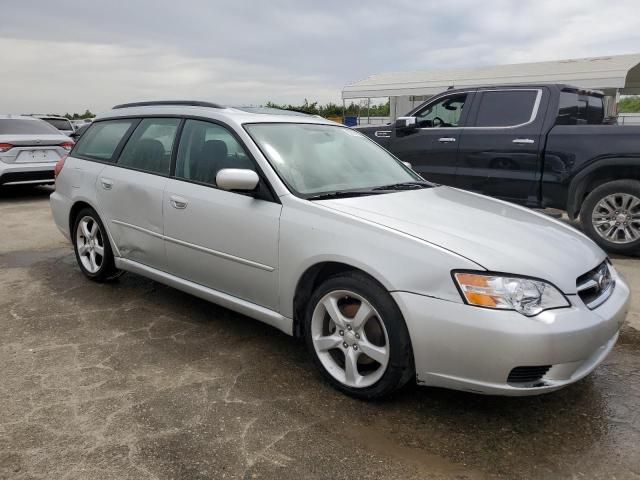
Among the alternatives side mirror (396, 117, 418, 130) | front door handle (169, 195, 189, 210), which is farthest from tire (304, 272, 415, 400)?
side mirror (396, 117, 418, 130)

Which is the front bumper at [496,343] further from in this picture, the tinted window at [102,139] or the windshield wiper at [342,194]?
the tinted window at [102,139]

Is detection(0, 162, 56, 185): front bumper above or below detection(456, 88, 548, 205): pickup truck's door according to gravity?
below

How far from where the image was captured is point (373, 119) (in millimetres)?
21609

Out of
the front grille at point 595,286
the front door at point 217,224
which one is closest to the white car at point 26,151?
the front door at point 217,224

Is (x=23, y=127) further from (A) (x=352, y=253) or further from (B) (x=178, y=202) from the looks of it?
(A) (x=352, y=253)

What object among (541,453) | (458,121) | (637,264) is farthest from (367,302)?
(458,121)

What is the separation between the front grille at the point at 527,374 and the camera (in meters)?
2.39

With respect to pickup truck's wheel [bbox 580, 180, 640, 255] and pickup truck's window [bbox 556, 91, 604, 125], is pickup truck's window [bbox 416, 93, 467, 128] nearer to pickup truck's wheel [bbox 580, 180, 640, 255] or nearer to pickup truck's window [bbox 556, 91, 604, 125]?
pickup truck's window [bbox 556, 91, 604, 125]

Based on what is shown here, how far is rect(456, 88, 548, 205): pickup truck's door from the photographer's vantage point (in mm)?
6180

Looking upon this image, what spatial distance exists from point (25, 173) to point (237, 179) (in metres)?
7.87

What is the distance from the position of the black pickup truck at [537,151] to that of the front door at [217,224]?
153 inches

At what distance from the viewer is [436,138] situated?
6.95m

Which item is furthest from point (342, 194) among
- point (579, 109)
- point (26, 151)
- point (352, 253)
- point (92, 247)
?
point (26, 151)

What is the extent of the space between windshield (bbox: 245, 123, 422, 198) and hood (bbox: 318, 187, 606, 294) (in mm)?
282
